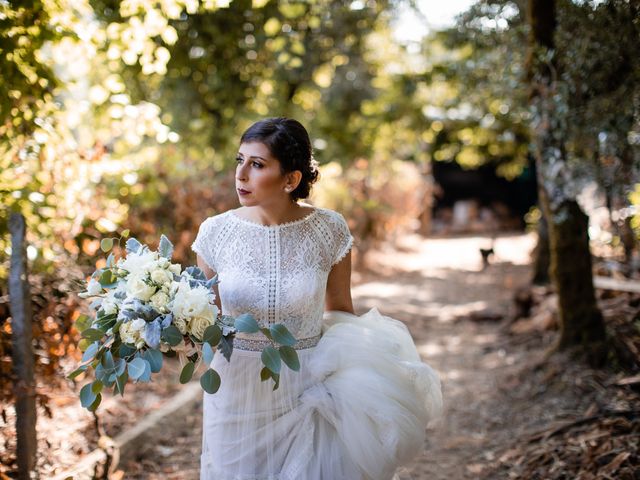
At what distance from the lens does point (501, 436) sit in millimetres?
4527

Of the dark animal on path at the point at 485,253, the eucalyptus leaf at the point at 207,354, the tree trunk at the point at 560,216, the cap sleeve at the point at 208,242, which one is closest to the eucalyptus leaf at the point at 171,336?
the eucalyptus leaf at the point at 207,354

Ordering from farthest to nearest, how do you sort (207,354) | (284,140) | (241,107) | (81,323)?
(241,107), (284,140), (81,323), (207,354)

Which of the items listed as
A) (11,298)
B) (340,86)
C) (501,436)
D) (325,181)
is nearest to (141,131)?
(11,298)

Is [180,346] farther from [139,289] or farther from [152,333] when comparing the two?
[139,289]

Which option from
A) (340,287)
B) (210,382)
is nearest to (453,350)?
(340,287)

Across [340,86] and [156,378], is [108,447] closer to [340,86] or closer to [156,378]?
[156,378]

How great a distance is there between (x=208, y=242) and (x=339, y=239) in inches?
23.6

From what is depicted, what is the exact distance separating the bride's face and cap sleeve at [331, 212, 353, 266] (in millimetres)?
378

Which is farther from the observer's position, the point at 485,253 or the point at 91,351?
the point at 485,253

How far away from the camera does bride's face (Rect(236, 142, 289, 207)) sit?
246 cm

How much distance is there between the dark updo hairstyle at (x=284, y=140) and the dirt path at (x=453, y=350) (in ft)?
8.08

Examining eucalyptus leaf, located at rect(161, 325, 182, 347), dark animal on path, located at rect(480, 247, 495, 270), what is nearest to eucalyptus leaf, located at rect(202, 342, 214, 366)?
eucalyptus leaf, located at rect(161, 325, 182, 347)

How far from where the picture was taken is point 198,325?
80.7 inches

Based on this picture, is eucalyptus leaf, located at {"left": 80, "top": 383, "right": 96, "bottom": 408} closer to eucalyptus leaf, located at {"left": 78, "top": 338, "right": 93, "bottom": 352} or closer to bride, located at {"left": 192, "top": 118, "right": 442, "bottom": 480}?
eucalyptus leaf, located at {"left": 78, "top": 338, "right": 93, "bottom": 352}
